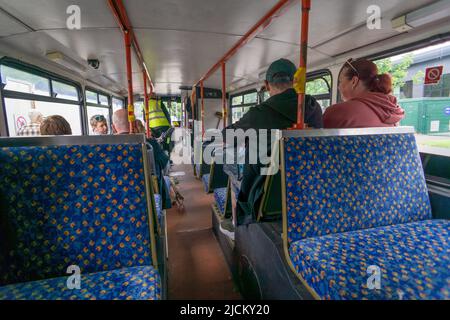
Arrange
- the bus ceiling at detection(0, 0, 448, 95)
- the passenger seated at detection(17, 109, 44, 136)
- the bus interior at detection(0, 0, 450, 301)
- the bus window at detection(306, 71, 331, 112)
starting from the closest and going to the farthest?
the bus interior at detection(0, 0, 450, 301)
the bus ceiling at detection(0, 0, 448, 95)
the passenger seated at detection(17, 109, 44, 136)
the bus window at detection(306, 71, 331, 112)

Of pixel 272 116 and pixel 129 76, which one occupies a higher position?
pixel 129 76

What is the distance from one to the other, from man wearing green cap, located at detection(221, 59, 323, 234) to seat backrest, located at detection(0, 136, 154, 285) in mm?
746

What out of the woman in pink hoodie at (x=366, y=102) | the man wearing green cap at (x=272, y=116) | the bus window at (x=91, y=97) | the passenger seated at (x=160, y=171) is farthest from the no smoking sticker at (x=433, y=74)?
the bus window at (x=91, y=97)

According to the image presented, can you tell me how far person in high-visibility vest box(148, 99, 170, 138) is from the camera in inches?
181

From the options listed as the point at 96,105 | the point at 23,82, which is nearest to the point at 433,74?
the point at 23,82

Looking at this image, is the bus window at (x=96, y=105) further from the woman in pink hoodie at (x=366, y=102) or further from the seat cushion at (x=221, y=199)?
the woman in pink hoodie at (x=366, y=102)

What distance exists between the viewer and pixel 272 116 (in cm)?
155

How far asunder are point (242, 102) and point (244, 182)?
18.0 feet

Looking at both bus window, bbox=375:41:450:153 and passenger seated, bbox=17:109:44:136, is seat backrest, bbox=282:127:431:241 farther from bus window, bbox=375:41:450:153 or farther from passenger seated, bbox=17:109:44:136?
passenger seated, bbox=17:109:44:136

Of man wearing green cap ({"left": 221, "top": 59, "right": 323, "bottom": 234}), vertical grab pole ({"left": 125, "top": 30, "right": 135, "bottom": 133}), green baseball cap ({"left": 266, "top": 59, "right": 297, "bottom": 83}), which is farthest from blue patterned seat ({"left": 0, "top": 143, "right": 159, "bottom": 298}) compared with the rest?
green baseball cap ({"left": 266, "top": 59, "right": 297, "bottom": 83})

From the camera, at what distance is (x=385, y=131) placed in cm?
155

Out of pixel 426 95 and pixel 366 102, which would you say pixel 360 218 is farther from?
pixel 426 95

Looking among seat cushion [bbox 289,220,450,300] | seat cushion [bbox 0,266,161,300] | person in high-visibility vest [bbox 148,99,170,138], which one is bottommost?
seat cushion [bbox 0,266,161,300]
